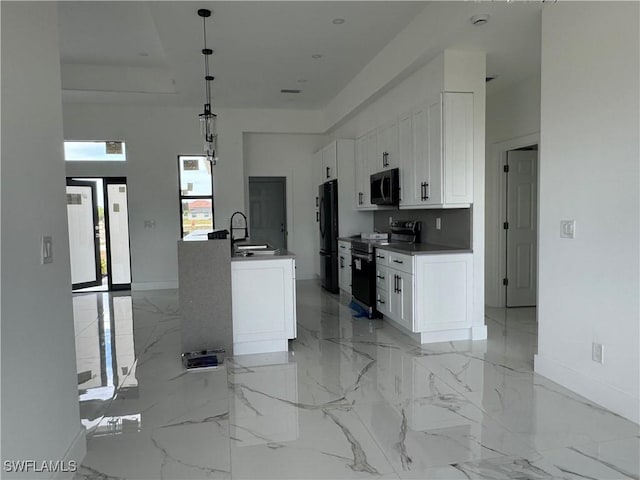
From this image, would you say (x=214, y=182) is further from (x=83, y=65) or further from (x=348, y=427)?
(x=348, y=427)

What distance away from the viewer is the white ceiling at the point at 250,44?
12.4ft

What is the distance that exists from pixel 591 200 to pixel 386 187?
2.49 meters

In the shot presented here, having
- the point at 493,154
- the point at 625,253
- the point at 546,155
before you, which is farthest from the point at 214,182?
the point at 625,253

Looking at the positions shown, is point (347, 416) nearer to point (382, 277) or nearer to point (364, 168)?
point (382, 277)

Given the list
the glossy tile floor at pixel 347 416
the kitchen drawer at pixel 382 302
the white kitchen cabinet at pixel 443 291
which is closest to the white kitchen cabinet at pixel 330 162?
the kitchen drawer at pixel 382 302

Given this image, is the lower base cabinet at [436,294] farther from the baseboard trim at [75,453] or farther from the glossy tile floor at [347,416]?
the baseboard trim at [75,453]

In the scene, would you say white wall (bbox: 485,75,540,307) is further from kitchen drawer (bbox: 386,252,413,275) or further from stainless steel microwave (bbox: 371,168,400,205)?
kitchen drawer (bbox: 386,252,413,275)

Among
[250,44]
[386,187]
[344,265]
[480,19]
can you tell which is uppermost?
[250,44]

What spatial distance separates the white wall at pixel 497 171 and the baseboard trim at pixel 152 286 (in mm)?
5014

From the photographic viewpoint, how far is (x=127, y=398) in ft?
9.83

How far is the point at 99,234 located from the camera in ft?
24.1

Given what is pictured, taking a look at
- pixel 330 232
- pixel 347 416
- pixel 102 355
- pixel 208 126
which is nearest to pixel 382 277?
pixel 330 232

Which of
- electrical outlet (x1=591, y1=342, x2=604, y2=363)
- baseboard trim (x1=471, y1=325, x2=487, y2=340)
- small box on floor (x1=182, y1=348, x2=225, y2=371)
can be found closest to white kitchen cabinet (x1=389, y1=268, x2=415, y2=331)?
baseboard trim (x1=471, y1=325, x2=487, y2=340)

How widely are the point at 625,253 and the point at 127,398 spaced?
130 inches
